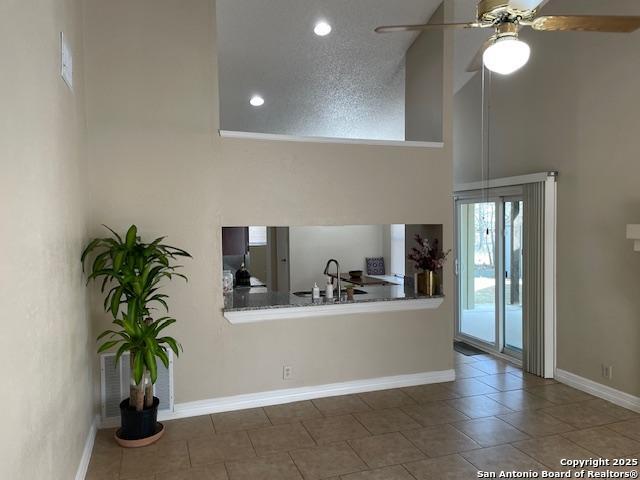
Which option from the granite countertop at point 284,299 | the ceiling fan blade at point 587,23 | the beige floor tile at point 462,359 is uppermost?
the ceiling fan blade at point 587,23

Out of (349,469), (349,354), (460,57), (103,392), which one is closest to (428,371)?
(349,354)

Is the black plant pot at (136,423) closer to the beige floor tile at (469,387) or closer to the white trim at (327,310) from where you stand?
the white trim at (327,310)

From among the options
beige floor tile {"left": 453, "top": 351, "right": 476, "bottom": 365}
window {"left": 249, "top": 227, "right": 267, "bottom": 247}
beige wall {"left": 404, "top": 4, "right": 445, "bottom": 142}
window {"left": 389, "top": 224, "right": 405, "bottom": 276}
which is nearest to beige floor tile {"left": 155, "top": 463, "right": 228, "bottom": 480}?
beige floor tile {"left": 453, "top": 351, "right": 476, "bottom": 365}

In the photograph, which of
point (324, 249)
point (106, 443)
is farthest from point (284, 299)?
point (324, 249)

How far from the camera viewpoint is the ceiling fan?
7.23 feet

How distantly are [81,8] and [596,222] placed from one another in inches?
177

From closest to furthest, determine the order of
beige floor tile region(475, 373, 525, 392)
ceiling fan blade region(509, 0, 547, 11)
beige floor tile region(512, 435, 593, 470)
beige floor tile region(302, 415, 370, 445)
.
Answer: ceiling fan blade region(509, 0, 547, 11), beige floor tile region(512, 435, 593, 470), beige floor tile region(302, 415, 370, 445), beige floor tile region(475, 373, 525, 392)

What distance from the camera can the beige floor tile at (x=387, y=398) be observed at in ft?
13.6

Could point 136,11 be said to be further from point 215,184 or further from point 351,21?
point 351,21

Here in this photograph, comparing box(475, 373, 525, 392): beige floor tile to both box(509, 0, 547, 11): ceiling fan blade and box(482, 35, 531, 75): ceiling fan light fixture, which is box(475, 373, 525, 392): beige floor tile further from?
box(509, 0, 547, 11): ceiling fan blade

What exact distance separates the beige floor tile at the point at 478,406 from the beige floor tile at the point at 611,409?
75 cm

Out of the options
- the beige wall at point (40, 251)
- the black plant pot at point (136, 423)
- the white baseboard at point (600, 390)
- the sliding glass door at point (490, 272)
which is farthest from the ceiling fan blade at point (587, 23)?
the black plant pot at point (136, 423)

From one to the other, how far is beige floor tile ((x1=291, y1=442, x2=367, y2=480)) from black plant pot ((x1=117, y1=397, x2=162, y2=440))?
1035 millimetres

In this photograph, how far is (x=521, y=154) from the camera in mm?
5102
